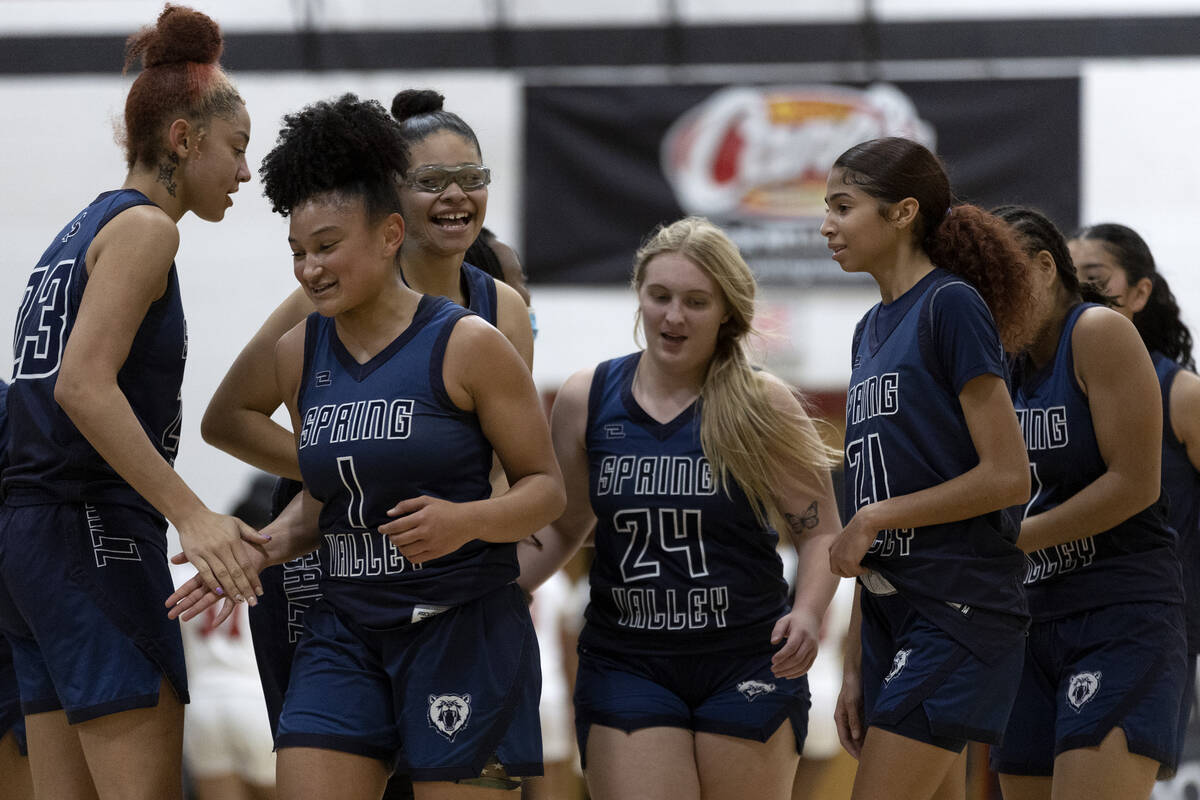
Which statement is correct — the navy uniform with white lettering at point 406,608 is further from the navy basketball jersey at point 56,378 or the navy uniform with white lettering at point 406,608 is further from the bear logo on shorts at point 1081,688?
the bear logo on shorts at point 1081,688

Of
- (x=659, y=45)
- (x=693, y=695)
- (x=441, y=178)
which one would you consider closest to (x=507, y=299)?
(x=441, y=178)

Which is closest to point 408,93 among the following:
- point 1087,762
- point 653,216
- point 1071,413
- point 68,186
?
point 1071,413

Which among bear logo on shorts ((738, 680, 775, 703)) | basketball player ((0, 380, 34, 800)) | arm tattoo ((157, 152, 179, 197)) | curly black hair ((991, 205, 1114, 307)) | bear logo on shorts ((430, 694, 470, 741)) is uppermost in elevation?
arm tattoo ((157, 152, 179, 197))

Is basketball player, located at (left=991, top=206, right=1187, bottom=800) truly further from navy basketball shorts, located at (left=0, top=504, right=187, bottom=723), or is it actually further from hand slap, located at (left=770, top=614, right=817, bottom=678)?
navy basketball shorts, located at (left=0, top=504, right=187, bottom=723)

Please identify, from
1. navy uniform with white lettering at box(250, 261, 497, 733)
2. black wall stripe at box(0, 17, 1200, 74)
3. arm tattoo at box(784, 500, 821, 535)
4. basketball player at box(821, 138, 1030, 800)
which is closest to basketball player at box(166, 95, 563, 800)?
navy uniform with white lettering at box(250, 261, 497, 733)

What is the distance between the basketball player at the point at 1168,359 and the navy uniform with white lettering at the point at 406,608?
6.07ft

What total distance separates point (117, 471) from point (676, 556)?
1376mm

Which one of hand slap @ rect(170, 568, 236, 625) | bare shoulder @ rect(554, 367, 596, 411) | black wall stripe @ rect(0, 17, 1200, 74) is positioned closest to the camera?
hand slap @ rect(170, 568, 236, 625)

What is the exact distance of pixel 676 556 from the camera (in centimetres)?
342

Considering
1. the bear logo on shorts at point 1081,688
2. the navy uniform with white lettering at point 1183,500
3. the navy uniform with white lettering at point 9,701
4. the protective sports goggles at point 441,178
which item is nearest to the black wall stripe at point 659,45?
the navy uniform with white lettering at point 1183,500

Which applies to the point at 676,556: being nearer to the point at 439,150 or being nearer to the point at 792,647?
the point at 792,647

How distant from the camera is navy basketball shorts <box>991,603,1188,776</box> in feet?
10.7

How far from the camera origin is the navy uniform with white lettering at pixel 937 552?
285 centimetres

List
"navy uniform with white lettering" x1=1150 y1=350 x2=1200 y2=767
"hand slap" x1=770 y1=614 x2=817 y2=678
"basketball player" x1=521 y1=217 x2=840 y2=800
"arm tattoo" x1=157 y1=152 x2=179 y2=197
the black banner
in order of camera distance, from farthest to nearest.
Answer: the black banner
"navy uniform with white lettering" x1=1150 y1=350 x2=1200 y2=767
"basketball player" x1=521 y1=217 x2=840 y2=800
"hand slap" x1=770 y1=614 x2=817 y2=678
"arm tattoo" x1=157 y1=152 x2=179 y2=197
